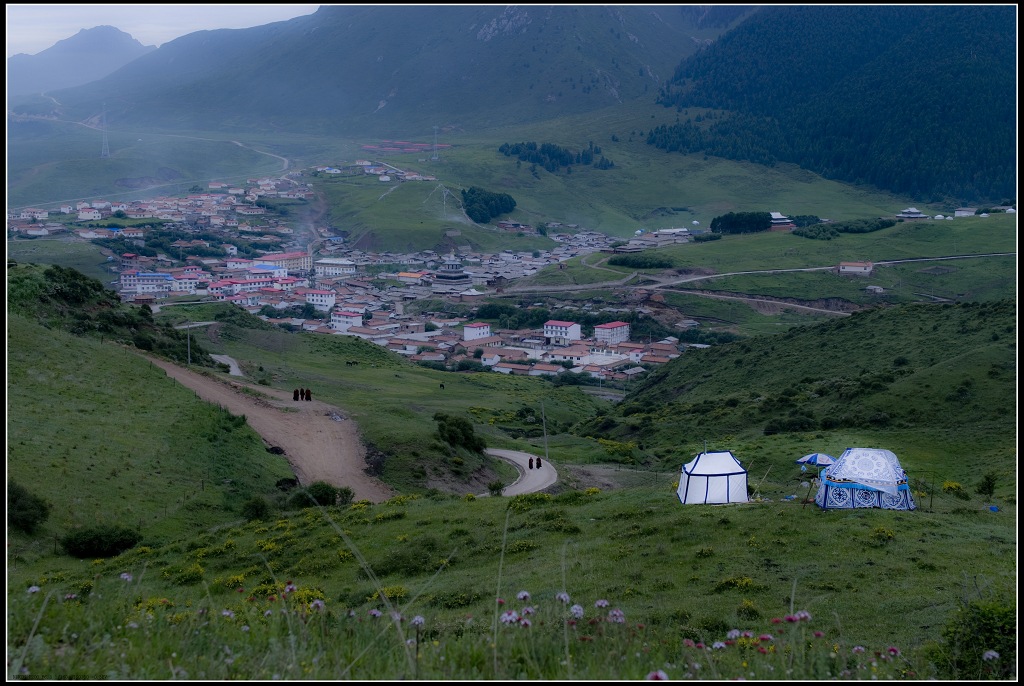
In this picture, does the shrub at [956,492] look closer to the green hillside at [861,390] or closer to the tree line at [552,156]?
the green hillside at [861,390]

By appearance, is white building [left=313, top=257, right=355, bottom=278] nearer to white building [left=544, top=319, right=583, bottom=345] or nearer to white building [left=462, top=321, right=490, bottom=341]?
white building [left=462, top=321, right=490, bottom=341]

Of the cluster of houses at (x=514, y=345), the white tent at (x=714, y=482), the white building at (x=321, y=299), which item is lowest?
the cluster of houses at (x=514, y=345)

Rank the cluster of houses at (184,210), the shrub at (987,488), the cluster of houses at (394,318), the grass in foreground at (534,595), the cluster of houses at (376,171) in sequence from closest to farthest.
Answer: the grass in foreground at (534,595)
the shrub at (987,488)
the cluster of houses at (394,318)
the cluster of houses at (184,210)
the cluster of houses at (376,171)

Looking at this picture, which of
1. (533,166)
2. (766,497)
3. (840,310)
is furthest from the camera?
(533,166)

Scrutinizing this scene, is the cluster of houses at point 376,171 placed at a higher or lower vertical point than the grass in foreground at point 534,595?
higher

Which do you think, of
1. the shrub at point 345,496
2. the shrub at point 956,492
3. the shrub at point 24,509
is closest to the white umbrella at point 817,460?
the shrub at point 956,492

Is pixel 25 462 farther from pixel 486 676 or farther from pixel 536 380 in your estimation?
pixel 536 380

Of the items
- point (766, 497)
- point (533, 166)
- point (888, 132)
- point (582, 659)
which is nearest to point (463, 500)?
point (766, 497)
